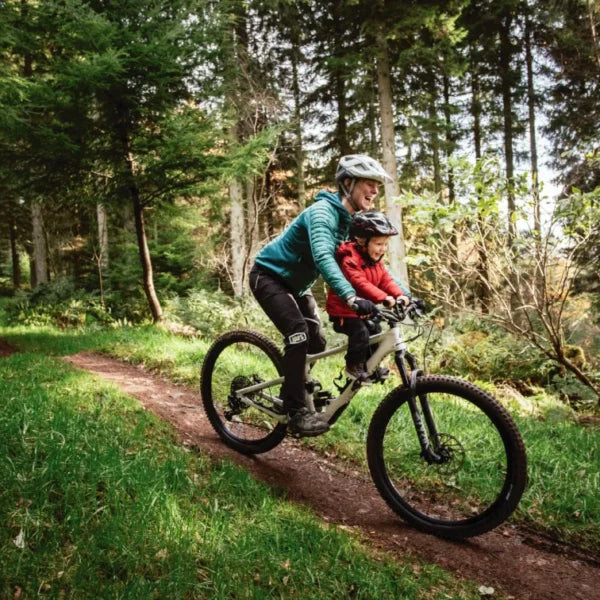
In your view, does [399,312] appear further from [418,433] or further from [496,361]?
[496,361]

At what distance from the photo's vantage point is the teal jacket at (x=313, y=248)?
314cm

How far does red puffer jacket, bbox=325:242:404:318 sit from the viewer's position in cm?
339

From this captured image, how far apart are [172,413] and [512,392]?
18.7ft

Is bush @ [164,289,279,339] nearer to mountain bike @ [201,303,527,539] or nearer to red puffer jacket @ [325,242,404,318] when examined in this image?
mountain bike @ [201,303,527,539]

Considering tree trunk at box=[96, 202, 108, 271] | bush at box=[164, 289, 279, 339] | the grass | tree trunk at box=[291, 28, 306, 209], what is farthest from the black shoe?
tree trunk at box=[291, 28, 306, 209]

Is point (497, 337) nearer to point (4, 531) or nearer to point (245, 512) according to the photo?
point (245, 512)

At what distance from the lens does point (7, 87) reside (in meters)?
7.48

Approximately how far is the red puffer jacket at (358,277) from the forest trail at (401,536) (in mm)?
1579

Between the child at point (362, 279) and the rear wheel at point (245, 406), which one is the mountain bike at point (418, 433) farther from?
the child at point (362, 279)

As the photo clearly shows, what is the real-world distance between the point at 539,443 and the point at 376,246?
2919 mm

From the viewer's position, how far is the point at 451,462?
3574 mm

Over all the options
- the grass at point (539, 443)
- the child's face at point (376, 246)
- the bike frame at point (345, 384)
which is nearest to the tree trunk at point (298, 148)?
the grass at point (539, 443)

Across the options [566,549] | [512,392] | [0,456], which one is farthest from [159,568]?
[512,392]

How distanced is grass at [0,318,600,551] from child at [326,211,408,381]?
1.49m
